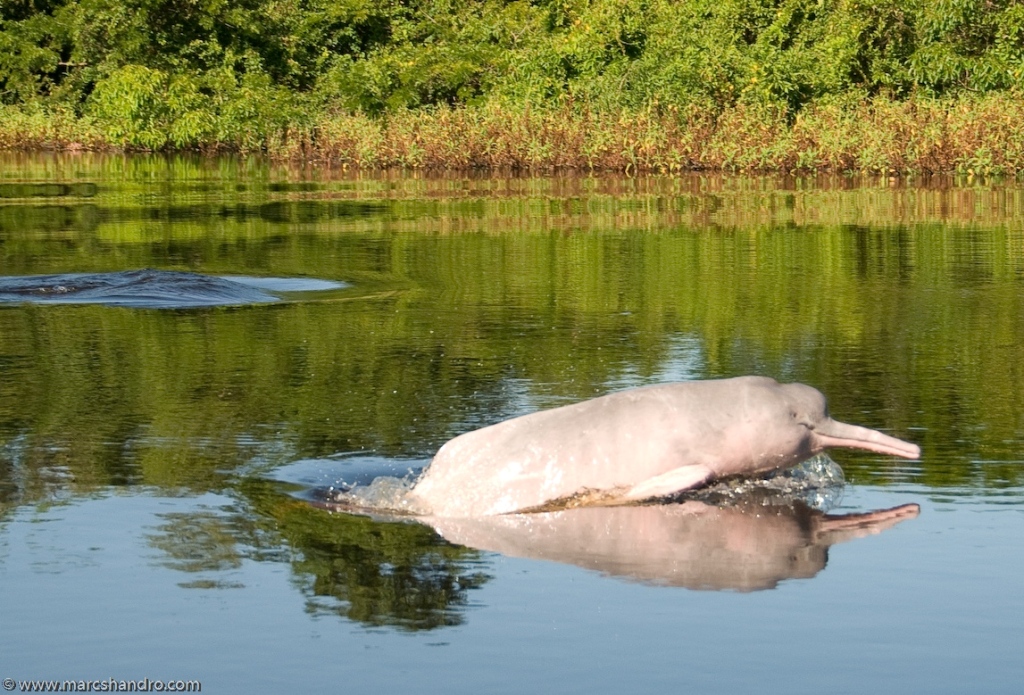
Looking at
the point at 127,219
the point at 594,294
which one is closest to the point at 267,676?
the point at 594,294

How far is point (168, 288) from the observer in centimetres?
1466

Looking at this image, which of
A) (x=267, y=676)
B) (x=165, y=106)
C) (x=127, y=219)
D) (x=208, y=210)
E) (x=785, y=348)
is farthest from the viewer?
(x=165, y=106)

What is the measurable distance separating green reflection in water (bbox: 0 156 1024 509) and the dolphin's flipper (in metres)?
1.15

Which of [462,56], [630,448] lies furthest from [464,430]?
[462,56]

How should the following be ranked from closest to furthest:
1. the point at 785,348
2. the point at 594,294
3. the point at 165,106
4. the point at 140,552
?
1. the point at 140,552
2. the point at 785,348
3. the point at 594,294
4. the point at 165,106

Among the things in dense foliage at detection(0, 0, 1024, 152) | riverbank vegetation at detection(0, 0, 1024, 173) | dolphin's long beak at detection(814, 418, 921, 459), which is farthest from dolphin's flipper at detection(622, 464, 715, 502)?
dense foliage at detection(0, 0, 1024, 152)

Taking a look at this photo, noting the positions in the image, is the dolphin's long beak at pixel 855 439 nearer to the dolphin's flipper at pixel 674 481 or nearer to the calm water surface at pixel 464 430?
the calm water surface at pixel 464 430

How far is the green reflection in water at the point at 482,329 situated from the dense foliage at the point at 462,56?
435 inches

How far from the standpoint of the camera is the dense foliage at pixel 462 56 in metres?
35.0

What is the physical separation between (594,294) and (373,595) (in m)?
8.82

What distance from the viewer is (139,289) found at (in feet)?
48.2

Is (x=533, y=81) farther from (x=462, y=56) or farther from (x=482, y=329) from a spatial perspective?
(x=482, y=329)

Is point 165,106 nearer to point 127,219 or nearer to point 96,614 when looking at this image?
point 127,219

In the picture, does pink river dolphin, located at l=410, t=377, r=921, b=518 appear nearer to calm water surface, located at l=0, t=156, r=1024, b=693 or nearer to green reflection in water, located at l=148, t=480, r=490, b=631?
calm water surface, located at l=0, t=156, r=1024, b=693
